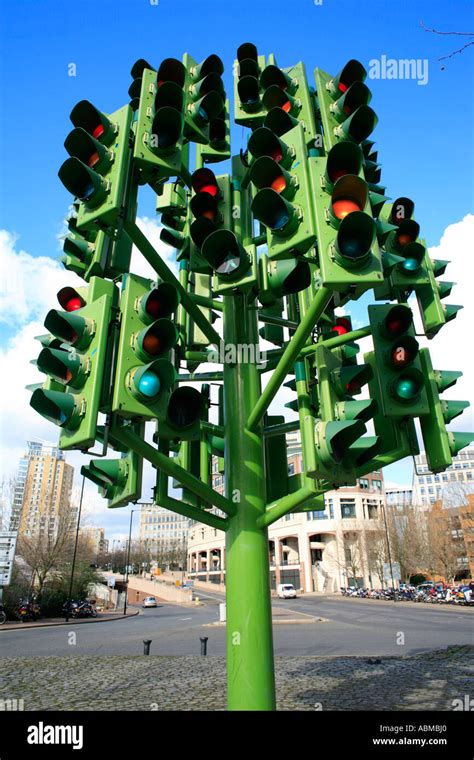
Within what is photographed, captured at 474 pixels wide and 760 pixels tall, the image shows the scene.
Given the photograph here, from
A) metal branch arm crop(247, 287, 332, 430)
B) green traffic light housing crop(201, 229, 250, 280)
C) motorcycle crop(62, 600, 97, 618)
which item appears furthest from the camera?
motorcycle crop(62, 600, 97, 618)

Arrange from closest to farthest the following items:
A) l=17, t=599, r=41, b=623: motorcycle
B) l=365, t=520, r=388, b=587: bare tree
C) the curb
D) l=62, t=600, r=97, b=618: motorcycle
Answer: the curb < l=17, t=599, r=41, b=623: motorcycle < l=62, t=600, r=97, b=618: motorcycle < l=365, t=520, r=388, b=587: bare tree

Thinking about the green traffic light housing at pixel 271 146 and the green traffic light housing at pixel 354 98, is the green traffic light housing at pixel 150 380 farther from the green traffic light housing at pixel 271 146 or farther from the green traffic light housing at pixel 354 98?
the green traffic light housing at pixel 354 98

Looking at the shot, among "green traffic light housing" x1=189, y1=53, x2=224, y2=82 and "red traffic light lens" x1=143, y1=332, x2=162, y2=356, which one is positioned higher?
"green traffic light housing" x1=189, y1=53, x2=224, y2=82

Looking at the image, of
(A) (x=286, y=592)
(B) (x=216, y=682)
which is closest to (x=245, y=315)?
(B) (x=216, y=682)

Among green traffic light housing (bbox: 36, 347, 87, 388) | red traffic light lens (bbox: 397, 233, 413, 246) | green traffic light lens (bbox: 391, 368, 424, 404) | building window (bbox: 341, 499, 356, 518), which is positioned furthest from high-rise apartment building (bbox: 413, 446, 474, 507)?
green traffic light housing (bbox: 36, 347, 87, 388)

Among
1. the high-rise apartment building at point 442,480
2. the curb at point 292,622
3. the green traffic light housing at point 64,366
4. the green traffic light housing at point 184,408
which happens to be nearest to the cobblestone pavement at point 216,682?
the green traffic light housing at point 184,408

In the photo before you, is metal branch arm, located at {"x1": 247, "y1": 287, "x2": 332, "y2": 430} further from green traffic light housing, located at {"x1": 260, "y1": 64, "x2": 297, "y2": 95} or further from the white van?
the white van

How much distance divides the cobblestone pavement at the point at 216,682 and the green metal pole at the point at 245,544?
12.9 feet

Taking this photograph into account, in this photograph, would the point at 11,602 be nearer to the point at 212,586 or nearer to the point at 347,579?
the point at 347,579

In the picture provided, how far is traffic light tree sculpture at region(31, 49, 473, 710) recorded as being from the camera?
3.40 metres

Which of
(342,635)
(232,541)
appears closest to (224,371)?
(232,541)

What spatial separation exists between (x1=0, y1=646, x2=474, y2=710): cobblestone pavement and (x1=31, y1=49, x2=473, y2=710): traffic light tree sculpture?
4584 mm

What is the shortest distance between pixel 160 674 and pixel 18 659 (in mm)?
6100

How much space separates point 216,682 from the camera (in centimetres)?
1012
